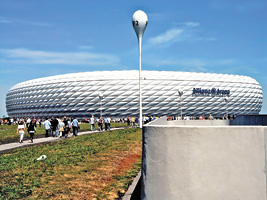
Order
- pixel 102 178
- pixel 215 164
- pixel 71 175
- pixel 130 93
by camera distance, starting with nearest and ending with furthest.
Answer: pixel 215 164
pixel 102 178
pixel 71 175
pixel 130 93

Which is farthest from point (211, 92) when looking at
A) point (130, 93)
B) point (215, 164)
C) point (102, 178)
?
point (215, 164)

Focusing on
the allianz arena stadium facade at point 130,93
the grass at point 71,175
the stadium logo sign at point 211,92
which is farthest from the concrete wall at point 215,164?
the stadium logo sign at point 211,92

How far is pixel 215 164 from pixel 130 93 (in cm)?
6576

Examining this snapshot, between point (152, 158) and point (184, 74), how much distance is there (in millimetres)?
69647

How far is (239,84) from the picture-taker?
7994 centimetres

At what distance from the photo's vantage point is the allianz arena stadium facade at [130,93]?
2739 inches

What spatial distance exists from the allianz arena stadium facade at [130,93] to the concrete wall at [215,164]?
62.2 m

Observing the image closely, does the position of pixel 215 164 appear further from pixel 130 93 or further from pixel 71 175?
pixel 130 93

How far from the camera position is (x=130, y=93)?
7000 cm

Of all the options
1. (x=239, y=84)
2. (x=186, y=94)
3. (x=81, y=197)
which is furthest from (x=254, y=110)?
(x=81, y=197)

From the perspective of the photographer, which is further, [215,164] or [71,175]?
[71,175]

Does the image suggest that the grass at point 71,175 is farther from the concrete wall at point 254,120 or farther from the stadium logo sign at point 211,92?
the stadium logo sign at point 211,92

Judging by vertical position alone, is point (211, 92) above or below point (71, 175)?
above

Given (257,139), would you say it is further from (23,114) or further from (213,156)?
(23,114)
